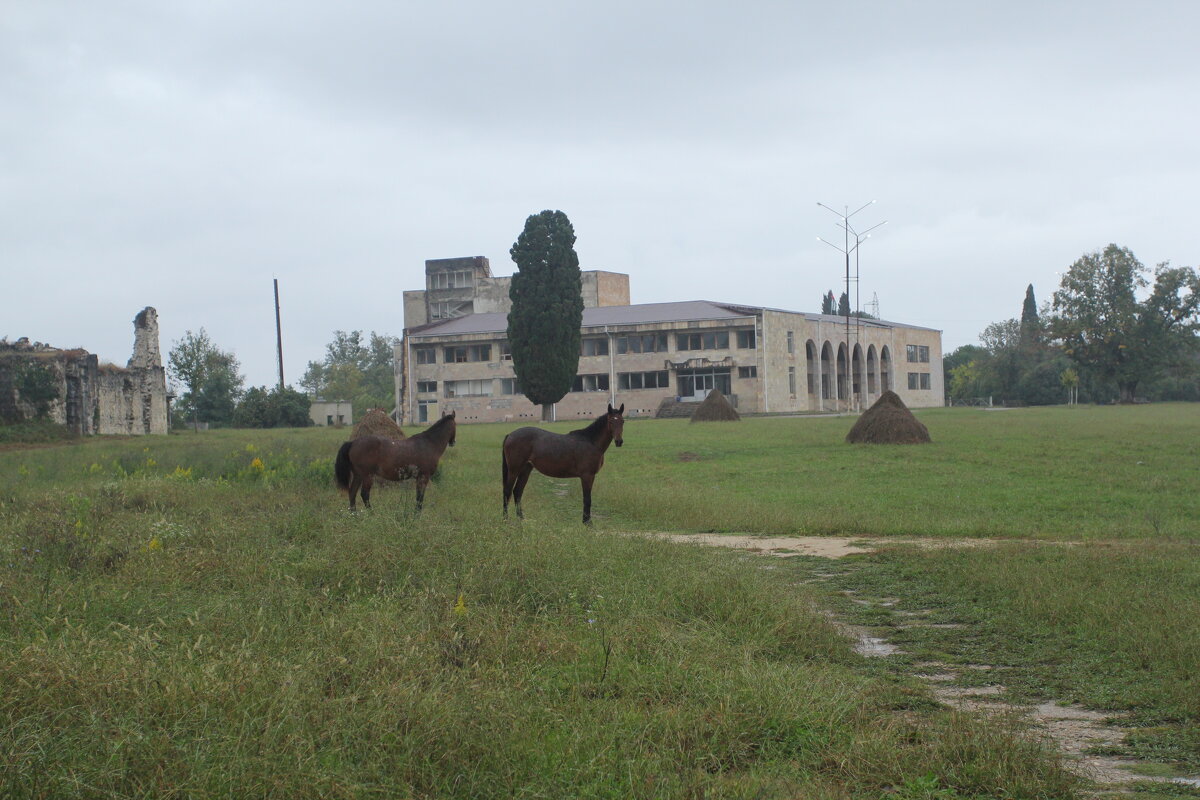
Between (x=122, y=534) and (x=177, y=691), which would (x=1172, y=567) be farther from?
(x=122, y=534)

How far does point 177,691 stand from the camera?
507 centimetres

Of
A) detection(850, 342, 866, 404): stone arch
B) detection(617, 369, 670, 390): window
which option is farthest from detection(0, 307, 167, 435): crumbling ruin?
detection(850, 342, 866, 404): stone arch

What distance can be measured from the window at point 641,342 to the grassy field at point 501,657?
67.0 m

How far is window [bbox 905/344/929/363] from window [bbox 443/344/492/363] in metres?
38.0

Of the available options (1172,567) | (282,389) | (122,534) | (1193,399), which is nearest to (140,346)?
(282,389)

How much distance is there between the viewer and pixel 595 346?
82562mm

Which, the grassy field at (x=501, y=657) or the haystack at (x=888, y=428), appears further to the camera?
the haystack at (x=888, y=428)

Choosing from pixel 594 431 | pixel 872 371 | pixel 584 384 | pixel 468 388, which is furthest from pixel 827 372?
pixel 594 431

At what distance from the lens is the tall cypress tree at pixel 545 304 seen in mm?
64938

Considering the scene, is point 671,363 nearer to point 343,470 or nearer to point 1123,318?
point 1123,318

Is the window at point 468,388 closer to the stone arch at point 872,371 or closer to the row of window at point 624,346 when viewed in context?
the row of window at point 624,346

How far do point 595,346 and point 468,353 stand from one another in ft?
34.7

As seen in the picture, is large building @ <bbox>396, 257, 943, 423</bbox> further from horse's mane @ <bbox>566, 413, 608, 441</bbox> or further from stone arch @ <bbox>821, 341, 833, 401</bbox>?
horse's mane @ <bbox>566, 413, 608, 441</bbox>

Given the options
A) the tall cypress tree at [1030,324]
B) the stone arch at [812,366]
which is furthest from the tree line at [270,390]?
the tall cypress tree at [1030,324]
